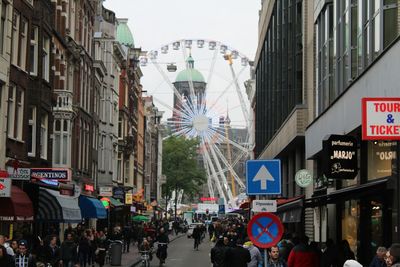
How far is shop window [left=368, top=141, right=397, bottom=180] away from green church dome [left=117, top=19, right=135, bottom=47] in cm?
7352

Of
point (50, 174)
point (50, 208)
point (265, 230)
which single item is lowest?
point (265, 230)

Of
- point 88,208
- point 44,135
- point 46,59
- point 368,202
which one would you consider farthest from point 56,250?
point 88,208

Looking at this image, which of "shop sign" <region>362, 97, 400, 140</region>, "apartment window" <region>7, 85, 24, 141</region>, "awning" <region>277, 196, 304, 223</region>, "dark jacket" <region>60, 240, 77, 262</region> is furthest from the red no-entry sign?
"apartment window" <region>7, 85, 24, 141</region>

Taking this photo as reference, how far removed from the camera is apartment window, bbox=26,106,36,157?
112 feet

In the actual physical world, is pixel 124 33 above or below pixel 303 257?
above

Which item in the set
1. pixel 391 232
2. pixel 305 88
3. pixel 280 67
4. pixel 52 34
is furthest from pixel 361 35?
pixel 280 67

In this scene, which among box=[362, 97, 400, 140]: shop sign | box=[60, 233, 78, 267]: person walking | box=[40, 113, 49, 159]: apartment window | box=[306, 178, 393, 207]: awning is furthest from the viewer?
box=[40, 113, 49, 159]: apartment window

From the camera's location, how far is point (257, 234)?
1617cm

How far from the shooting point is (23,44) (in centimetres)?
3241

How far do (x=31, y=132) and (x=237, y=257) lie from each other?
56.1 feet

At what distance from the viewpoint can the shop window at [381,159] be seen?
19297mm

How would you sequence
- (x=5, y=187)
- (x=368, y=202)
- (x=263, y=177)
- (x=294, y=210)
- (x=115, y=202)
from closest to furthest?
(x=263, y=177) → (x=5, y=187) → (x=368, y=202) → (x=294, y=210) → (x=115, y=202)

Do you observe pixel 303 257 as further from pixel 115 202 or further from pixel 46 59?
pixel 115 202

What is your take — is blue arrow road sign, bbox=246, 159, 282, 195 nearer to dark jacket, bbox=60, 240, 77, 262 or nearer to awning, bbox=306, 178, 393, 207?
awning, bbox=306, 178, 393, 207
